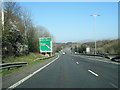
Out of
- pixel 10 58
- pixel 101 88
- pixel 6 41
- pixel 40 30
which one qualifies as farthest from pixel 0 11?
pixel 40 30

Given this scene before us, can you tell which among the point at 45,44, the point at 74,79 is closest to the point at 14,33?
the point at 45,44

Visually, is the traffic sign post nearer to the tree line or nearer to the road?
the tree line

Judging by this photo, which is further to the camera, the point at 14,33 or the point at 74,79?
the point at 14,33

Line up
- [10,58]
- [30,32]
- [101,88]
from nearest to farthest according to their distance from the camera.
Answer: [101,88] < [10,58] < [30,32]

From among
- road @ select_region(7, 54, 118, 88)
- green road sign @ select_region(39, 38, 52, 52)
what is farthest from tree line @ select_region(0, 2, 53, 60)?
road @ select_region(7, 54, 118, 88)

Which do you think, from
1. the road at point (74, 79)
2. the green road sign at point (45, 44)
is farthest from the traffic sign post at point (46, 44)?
the road at point (74, 79)

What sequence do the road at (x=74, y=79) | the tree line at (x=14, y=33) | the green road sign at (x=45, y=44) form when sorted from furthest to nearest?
the green road sign at (x=45, y=44)
the tree line at (x=14, y=33)
the road at (x=74, y=79)

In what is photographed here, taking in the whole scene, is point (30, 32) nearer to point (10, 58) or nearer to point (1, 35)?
point (10, 58)

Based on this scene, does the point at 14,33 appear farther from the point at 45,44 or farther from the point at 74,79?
the point at 74,79

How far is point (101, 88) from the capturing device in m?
8.56

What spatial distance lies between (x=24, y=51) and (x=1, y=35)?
17.9 meters

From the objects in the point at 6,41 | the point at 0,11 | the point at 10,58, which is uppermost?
the point at 0,11

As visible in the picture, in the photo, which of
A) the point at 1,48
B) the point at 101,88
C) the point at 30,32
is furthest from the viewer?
the point at 30,32

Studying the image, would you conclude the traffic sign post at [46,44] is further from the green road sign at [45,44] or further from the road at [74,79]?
the road at [74,79]
